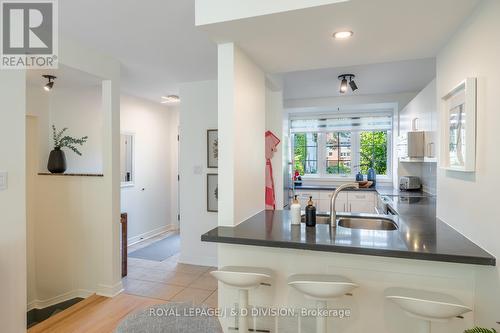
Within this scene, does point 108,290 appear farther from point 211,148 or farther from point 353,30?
point 353,30

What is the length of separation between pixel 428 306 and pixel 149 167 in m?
4.94

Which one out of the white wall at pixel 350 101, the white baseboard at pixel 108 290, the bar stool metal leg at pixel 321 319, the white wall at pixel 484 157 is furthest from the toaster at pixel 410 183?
the white baseboard at pixel 108 290

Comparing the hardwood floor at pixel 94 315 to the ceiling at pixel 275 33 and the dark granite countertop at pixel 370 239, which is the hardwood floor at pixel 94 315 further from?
the ceiling at pixel 275 33

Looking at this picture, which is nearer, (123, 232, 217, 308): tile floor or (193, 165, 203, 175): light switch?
(123, 232, 217, 308): tile floor

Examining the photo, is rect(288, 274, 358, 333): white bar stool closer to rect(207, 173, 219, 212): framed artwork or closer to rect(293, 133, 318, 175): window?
rect(207, 173, 219, 212): framed artwork

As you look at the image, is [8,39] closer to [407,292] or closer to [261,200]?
[261,200]

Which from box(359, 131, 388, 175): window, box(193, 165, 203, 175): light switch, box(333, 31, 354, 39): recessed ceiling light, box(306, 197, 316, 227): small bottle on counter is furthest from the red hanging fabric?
box(359, 131, 388, 175): window

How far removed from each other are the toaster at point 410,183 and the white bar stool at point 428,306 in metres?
3.29

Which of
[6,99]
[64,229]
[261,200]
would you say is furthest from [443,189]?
[64,229]

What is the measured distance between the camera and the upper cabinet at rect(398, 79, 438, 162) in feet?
9.40

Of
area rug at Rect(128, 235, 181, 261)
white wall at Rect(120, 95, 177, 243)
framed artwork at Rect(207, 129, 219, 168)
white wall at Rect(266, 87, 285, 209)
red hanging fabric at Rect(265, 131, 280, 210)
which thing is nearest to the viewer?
red hanging fabric at Rect(265, 131, 280, 210)

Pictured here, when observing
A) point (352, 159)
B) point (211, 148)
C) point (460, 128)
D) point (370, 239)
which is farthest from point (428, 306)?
point (352, 159)

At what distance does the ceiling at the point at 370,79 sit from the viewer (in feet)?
11.9
